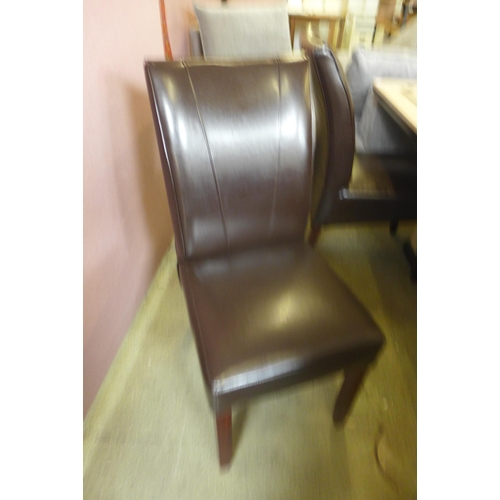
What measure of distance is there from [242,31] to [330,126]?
1.11 m

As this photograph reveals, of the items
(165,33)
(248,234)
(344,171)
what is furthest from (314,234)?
(165,33)

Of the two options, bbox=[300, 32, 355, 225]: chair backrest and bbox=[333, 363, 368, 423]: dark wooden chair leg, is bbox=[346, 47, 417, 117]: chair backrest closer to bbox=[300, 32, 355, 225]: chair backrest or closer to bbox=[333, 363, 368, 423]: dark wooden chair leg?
bbox=[300, 32, 355, 225]: chair backrest

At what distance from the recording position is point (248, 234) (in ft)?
3.15

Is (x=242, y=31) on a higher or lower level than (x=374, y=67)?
higher

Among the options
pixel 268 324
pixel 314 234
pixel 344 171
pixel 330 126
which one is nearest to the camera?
pixel 268 324

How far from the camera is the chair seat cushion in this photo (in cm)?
72

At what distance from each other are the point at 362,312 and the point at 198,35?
1.77 meters

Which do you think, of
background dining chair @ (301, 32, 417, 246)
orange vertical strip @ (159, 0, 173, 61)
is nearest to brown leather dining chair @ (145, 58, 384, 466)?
background dining chair @ (301, 32, 417, 246)

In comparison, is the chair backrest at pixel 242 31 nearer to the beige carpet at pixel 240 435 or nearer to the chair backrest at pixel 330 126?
the chair backrest at pixel 330 126

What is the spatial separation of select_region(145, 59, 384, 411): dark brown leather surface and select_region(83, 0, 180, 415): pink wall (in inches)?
8.0

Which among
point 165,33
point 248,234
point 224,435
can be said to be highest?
point 165,33

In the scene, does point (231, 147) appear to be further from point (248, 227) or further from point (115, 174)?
point (115, 174)
